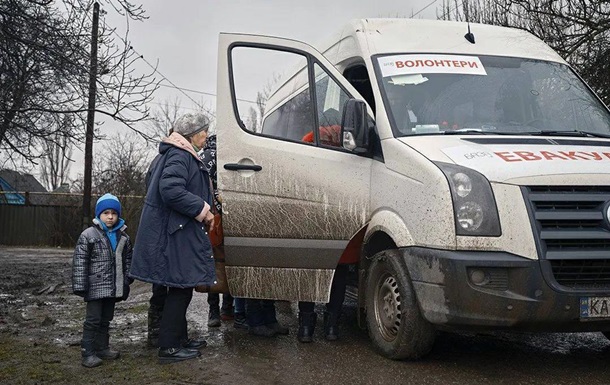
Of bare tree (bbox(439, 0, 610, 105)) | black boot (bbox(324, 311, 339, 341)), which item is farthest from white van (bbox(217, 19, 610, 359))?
bare tree (bbox(439, 0, 610, 105))

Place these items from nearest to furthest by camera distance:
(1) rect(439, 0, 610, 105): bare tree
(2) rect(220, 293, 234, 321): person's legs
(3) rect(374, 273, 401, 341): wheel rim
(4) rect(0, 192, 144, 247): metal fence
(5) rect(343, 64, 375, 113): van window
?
(3) rect(374, 273, 401, 341): wheel rim, (5) rect(343, 64, 375, 113): van window, (2) rect(220, 293, 234, 321): person's legs, (1) rect(439, 0, 610, 105): bare tree, (4) rect(0, 192, 144, 247): metal fence

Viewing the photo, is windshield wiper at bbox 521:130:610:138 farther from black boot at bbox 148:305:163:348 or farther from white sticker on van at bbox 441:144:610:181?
black boot at bbox 148:305:163:348

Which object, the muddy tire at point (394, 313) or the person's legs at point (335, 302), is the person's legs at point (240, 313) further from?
the muddy tire at point (394, 313)

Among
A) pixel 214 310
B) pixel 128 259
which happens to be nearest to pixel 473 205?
pixel 128 259

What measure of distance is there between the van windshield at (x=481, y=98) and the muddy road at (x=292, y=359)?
1699 mm

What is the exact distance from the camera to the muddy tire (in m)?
4.92

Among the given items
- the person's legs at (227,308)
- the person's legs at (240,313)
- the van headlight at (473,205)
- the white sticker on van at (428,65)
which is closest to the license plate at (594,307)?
the van headlight at (473,205)

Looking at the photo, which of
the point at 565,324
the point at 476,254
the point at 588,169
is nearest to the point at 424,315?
the point at 476,254

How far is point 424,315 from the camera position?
4.75 metres

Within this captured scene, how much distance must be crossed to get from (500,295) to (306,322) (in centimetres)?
197

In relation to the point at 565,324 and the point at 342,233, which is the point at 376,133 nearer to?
the point at 342,233

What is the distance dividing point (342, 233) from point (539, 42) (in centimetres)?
273

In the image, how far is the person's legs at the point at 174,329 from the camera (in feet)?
17.2

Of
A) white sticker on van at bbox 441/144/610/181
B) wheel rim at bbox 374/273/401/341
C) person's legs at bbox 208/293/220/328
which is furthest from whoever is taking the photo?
person's legs at bbox 208/293/220/328
